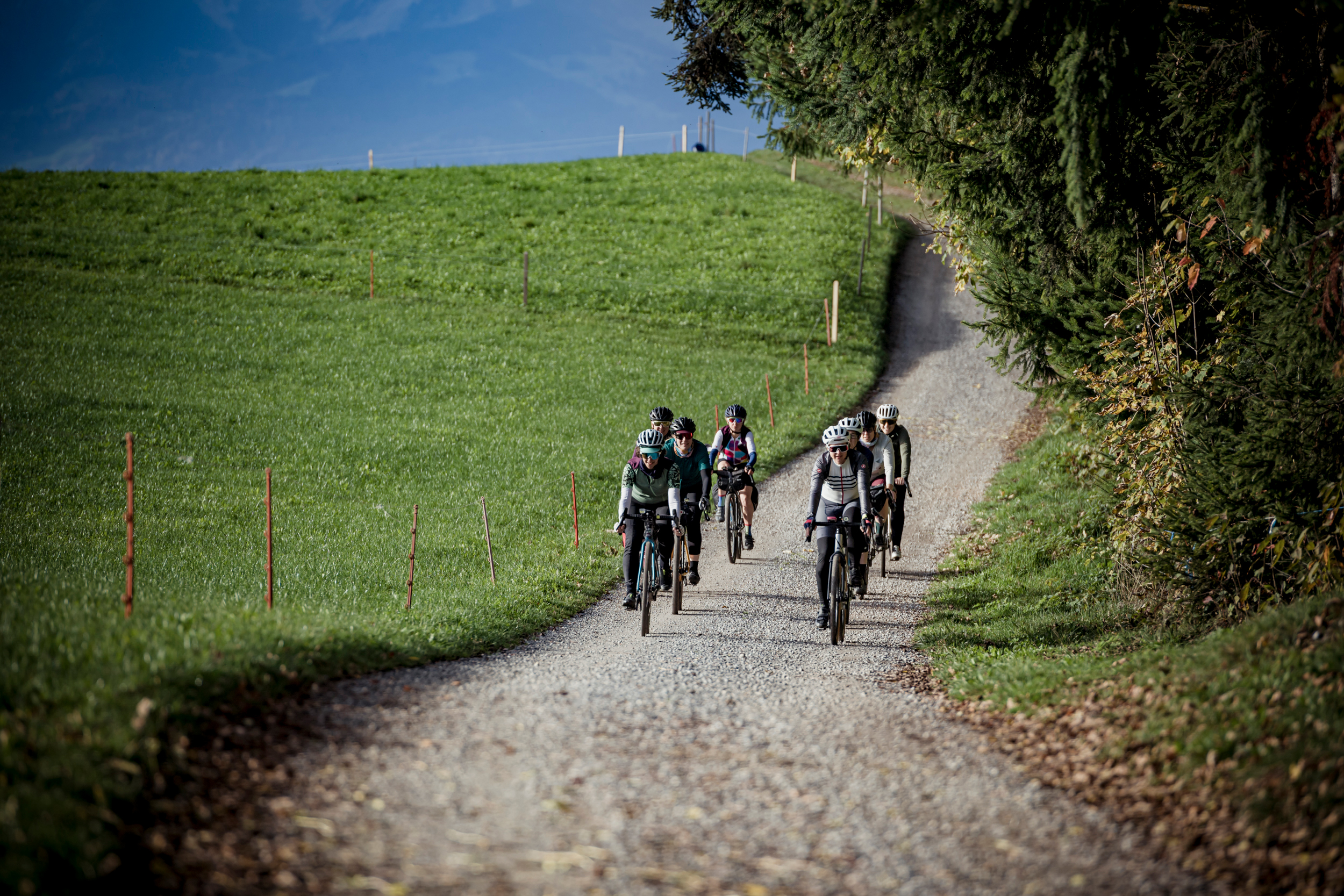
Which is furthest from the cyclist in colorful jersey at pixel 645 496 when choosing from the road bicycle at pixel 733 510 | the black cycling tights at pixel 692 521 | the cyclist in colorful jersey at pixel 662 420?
the road bicycle at pixel 733 510

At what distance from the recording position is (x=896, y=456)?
568 inches

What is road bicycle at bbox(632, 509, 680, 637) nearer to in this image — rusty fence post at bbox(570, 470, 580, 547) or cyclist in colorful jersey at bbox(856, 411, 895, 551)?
cyclist in colorful jersey at bbox(856, 411, 895, 551)

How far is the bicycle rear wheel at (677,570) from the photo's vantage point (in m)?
12.2

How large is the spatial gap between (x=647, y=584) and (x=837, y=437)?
2867 millimetres

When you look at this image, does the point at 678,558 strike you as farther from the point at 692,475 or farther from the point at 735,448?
the point at 735,448

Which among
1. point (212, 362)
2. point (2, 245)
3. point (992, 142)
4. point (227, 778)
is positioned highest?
point (2, 245)

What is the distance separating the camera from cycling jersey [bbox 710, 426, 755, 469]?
14742 millimetres

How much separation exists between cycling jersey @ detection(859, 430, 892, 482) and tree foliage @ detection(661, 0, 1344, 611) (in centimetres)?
221

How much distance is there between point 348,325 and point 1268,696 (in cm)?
2953

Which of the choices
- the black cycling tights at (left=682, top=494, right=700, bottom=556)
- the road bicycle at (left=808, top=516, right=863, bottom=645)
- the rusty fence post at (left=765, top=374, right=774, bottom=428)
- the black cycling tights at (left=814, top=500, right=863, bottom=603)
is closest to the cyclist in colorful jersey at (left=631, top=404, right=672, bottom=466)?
the black cycling tights at (left=682, top=494, right=700, bottom=556)

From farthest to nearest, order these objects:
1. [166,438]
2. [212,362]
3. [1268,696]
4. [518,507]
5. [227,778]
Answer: [212,362]
[166,438]
[518,507]
[1268,696]
[227,778]

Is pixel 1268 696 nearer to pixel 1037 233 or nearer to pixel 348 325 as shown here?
pixel 1037 233

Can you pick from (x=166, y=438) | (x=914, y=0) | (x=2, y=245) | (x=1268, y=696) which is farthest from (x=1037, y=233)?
(x=2, y=245)

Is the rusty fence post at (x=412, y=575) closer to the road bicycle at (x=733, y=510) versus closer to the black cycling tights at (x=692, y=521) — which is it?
the black cycling tights at (x=692, y=521)
